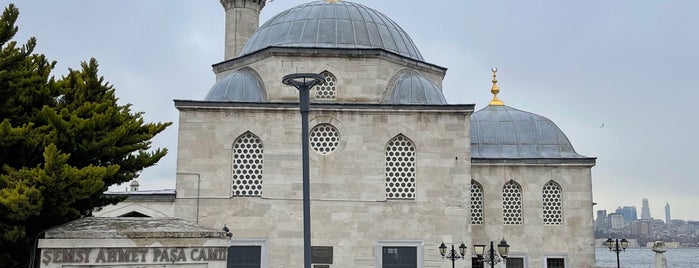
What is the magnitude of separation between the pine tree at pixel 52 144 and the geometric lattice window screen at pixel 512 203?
475 inches

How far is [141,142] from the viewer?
931 centimetres

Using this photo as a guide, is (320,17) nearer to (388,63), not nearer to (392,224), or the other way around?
(388,63)

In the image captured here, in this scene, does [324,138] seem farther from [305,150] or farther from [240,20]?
[240,20]

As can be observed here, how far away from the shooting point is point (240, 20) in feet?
78.0

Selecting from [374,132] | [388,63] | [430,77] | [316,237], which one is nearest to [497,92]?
[430,77]

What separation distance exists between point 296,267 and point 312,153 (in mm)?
2737

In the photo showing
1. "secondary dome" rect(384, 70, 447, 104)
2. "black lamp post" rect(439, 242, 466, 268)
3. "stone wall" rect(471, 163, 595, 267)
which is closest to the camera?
"black lamp post" rect(439, 242, 466, 268)

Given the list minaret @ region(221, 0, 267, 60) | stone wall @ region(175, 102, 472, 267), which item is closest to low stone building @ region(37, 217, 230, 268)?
stone wall @ region(175, 102, 472, 267)

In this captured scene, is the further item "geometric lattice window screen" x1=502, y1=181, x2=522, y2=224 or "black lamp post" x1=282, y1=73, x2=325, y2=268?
"geometric lattice window screen" x1=502, y1=181, x2=522, y2=224

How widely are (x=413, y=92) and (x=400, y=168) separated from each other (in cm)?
229

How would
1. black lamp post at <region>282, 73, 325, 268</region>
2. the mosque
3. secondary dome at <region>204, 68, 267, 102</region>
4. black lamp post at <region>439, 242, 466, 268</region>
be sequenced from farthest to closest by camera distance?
secondary dome at <region>204, 68, 267, 102</region>
the mosque
black lamp post at <region>439, 242, 466, 268</region>
black lamp post at <region>282, 73, 325, 268</region>

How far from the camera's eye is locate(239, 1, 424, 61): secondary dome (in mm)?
17875

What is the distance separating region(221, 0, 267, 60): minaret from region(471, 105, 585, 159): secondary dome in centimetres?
894

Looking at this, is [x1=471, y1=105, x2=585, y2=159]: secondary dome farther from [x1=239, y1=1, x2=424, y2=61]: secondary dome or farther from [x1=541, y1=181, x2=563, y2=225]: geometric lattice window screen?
[x1=239, y1=1, x2=424, y2=61]: secondary dome
